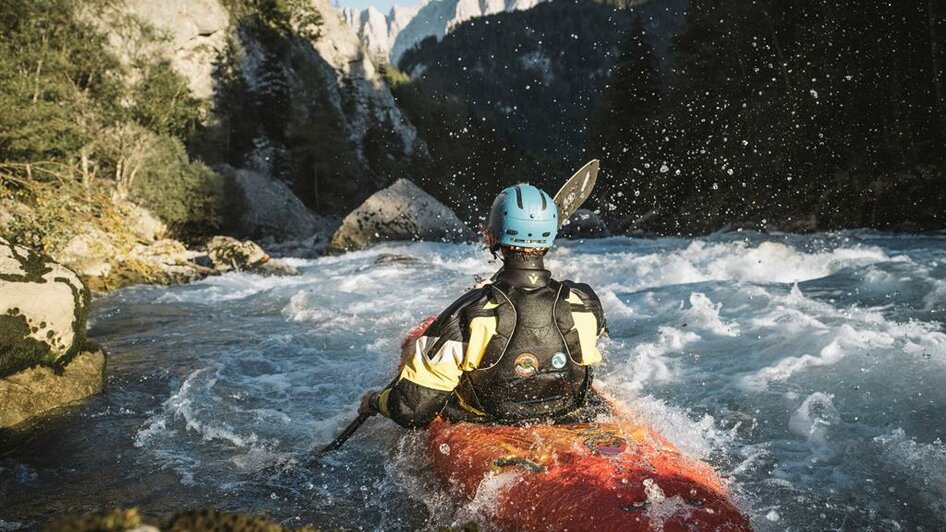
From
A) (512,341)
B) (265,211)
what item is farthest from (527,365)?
(265,211)

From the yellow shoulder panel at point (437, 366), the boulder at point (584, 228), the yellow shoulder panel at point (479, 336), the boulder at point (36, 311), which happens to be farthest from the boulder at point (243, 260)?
the boulder at point (584, 228)

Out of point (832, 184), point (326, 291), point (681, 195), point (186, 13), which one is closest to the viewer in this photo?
point (326, 291)

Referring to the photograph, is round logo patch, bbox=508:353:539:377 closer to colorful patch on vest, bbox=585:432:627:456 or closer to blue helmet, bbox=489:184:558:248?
colorful patch on vest, bbox=585:432:627:456

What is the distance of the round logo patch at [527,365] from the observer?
2969mm

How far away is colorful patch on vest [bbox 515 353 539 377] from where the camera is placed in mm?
2969

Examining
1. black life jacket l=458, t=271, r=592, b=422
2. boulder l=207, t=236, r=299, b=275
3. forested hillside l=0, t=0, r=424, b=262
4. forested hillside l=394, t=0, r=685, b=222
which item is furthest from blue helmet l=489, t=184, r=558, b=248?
forested hillside l=394, t=0, r=685, b=222

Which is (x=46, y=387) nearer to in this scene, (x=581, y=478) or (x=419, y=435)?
(x=419, y=435)

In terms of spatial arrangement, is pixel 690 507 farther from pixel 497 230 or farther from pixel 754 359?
pixel 754 359

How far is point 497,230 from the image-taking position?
3.05 meters

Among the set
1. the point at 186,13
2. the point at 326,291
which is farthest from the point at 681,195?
the point at 186,13

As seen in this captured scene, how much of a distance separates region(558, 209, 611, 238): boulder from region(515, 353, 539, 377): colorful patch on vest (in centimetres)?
1783

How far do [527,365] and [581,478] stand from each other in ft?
2.27

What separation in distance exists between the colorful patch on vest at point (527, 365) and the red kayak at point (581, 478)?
293 mm

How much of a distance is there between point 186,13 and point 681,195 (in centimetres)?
2557
